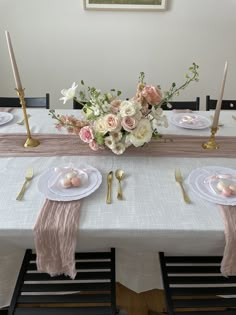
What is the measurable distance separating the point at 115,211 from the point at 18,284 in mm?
394

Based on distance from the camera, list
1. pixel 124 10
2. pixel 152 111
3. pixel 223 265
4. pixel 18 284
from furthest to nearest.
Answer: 1. pixel 124 10
2. pixel 152 111
3. pixel 18 284
4. pixel 223 265

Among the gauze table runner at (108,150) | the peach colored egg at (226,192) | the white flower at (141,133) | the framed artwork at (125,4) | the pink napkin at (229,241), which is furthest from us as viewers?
the framed artwork at (125,4)

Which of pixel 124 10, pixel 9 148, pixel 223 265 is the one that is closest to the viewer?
pixel 223 265

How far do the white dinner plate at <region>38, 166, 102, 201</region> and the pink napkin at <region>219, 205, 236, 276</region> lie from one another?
1.24ft

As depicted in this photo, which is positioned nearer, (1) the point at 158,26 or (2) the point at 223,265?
(2) the point at 223,265

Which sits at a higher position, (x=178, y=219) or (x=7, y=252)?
(x=178, y=219)

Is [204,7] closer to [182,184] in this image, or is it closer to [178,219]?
[182,184]

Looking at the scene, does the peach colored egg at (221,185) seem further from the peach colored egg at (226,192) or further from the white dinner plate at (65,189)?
the white dinner plate at (65,189)

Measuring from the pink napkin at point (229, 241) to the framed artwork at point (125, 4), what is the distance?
1718mm

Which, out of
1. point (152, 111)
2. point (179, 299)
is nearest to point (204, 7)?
point (152, 111)

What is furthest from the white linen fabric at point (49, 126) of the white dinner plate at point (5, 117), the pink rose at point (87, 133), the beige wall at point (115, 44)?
the beige wall at point (115, 44)

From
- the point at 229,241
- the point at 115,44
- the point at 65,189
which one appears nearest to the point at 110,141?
the point at 65,189

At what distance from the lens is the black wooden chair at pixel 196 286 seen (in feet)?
2.74

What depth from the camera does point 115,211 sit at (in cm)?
79
